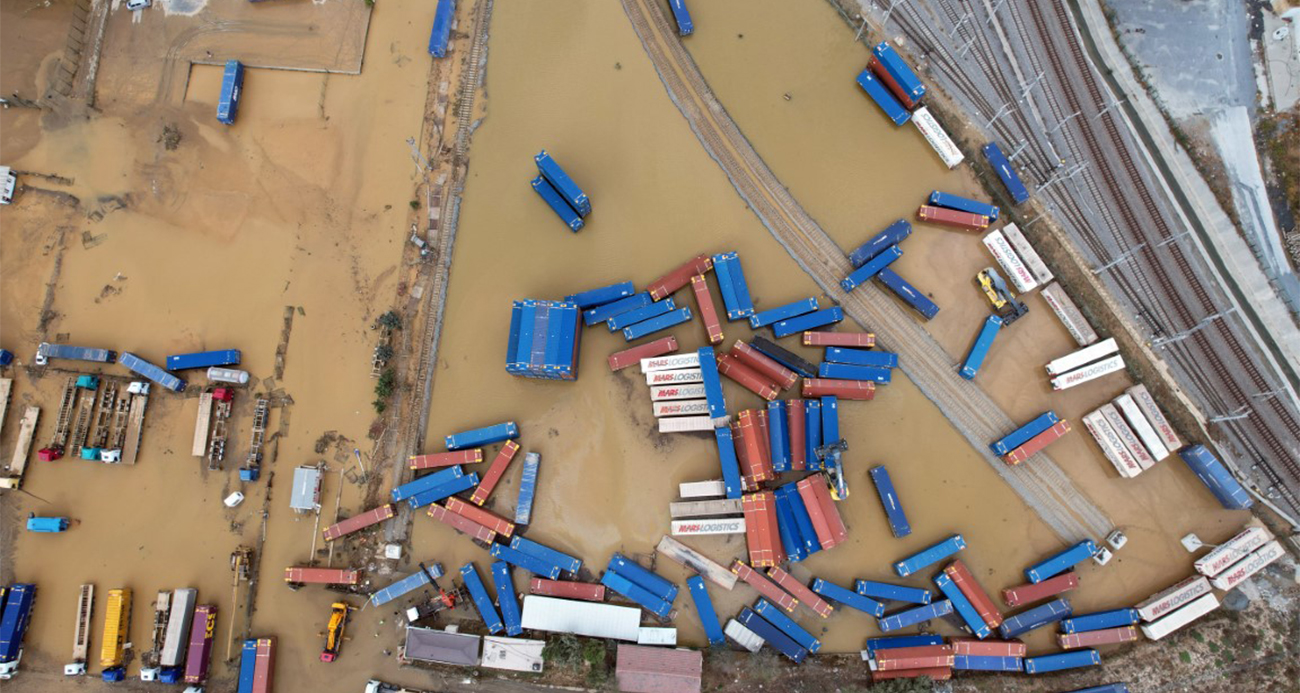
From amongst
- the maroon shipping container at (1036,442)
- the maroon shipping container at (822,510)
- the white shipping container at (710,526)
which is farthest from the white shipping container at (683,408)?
the maroon shipping container at (1036,442)

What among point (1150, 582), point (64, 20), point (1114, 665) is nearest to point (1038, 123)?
point (1150, 582)

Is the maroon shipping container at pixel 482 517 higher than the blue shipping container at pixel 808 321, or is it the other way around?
the blue shipping container at pixel 808 321

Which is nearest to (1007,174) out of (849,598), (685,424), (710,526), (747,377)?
(747,377)

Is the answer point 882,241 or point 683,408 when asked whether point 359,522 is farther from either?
point 882,241

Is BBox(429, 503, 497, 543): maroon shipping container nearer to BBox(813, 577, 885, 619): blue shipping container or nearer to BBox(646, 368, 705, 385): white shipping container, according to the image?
BBox(646, 368, 705, 385): white shipping container

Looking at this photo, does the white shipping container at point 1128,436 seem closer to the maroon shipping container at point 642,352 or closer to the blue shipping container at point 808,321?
the blue shipping container at point 808,321

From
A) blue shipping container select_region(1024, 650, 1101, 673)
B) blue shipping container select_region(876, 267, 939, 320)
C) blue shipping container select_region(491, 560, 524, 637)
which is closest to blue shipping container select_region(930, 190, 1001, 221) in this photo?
blue shipping container select_region(876, 267, 939, 320)
